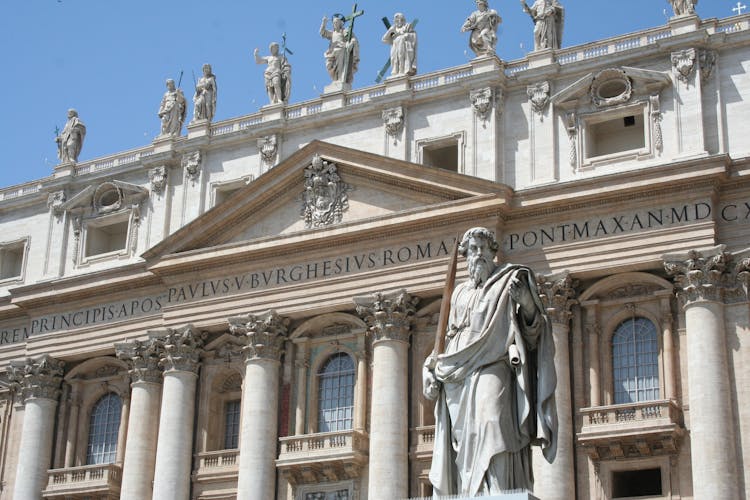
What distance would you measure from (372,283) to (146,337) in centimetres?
706

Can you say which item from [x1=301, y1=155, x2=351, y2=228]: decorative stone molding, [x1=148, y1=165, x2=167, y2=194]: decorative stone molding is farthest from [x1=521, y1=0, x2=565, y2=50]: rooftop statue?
[x1=148, y1=165, x2=167, y2=194]: decorative stone molding

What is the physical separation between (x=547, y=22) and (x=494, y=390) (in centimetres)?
2468

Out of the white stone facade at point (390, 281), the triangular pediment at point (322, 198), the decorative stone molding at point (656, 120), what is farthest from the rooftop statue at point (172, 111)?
the decorative stone molding at point (656, 120)

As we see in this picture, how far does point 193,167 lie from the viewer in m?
39.1

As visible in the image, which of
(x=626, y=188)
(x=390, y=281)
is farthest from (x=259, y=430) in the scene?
(x=626, y=188)

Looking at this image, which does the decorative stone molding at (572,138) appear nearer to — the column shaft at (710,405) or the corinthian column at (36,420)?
the column shaft at (710,405)

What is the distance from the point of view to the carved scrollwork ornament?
3494 cm

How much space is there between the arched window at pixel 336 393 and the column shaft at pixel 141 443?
15.8ft

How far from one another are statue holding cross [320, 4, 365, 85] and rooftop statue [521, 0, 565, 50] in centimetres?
524

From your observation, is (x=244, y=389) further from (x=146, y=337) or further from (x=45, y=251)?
(x=45, y=251)

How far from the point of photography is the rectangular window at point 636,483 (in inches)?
1224

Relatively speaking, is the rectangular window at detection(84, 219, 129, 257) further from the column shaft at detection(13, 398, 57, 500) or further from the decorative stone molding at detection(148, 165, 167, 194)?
the column shaft at detection(13, 398, 57, 500)

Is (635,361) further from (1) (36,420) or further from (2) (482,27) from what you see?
(1) (36,420)

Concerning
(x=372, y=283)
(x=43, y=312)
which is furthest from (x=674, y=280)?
(x=43, y=312)
